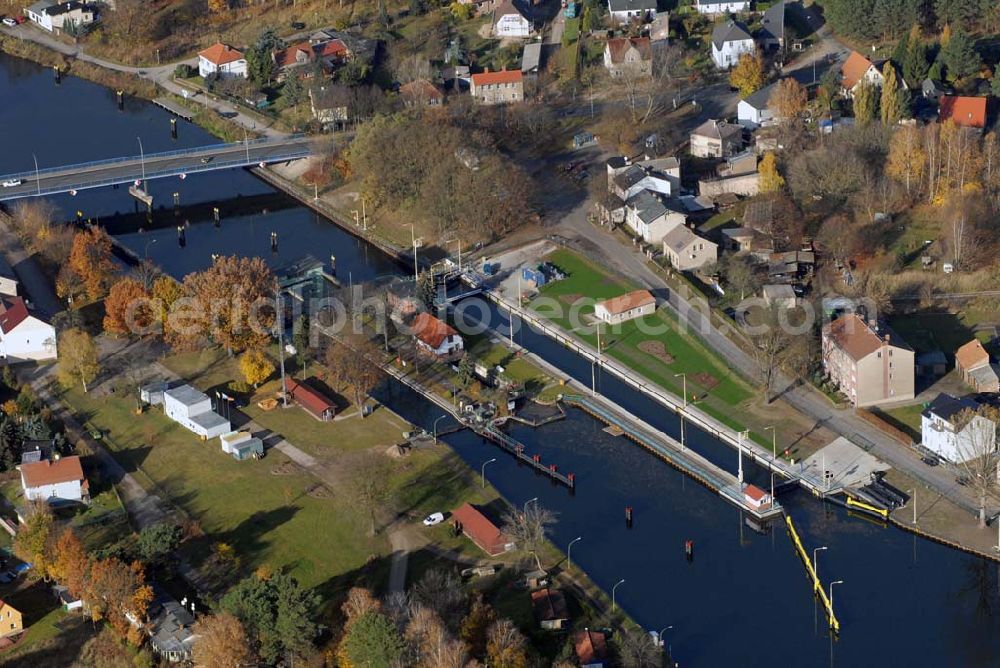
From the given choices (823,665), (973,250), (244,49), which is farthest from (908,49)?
(823,665)

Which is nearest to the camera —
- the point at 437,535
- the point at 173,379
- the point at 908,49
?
the point at 437,535

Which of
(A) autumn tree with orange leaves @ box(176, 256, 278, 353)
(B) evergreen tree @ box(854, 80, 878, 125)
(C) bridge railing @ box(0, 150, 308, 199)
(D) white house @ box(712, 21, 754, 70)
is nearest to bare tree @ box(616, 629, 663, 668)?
(A) autumn tree with orange leaves @ box(176, 256, 278, 353)

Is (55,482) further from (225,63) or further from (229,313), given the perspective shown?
(225,63)

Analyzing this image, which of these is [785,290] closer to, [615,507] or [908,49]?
[615,507]

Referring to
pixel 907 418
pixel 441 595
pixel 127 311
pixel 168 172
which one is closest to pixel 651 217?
pixel 907 418

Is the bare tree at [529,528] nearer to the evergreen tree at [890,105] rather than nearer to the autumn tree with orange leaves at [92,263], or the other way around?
the autumn tree with orange leaves at [92,263]

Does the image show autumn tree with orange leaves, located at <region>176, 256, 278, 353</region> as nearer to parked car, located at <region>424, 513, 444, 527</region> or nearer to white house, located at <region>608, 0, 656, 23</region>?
parked car, located at <region>424, 513, 444, 527</region>
